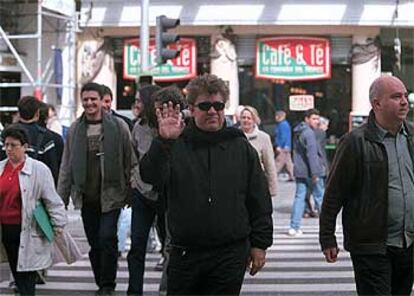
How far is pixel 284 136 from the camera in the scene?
2077 centimetres

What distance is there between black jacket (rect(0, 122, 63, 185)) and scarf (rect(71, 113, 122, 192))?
790mm

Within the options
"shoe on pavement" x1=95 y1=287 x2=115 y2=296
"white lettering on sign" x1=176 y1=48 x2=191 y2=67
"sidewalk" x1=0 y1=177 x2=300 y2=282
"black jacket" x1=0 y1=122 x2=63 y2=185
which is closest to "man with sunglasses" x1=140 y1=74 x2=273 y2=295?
"shoe on pavement" x1=95 y1=287 x2=115 y2=296

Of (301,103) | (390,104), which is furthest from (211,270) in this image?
(301,103)

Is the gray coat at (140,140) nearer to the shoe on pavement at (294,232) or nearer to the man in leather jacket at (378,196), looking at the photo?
the man in leather jacket at (378,196)

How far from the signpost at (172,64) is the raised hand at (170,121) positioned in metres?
18.3

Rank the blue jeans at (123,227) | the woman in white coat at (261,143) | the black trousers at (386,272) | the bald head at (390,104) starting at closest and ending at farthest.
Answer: the black trousers at (386,272)
the bald head at (390,104)
the woman in white coat at (261,143)
the blue jeans at (123,227)

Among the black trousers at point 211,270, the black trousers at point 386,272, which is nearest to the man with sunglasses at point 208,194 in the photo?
the black trousers at point 211,270

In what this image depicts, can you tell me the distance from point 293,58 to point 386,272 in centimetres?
1835

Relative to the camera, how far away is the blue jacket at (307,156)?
40.9 feet

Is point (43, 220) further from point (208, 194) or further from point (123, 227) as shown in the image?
point (123, 227)

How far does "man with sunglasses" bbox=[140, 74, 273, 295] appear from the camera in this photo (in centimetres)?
455

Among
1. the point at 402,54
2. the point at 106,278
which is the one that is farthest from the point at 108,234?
the point at 402,54

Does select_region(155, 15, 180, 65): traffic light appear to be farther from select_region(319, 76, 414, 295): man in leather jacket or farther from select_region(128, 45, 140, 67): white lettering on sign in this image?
select_region(319, 76, 414, 295): man in leather jacket

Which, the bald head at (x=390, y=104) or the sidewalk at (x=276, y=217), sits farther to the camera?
the sidewalk at (x=276, y=217)
